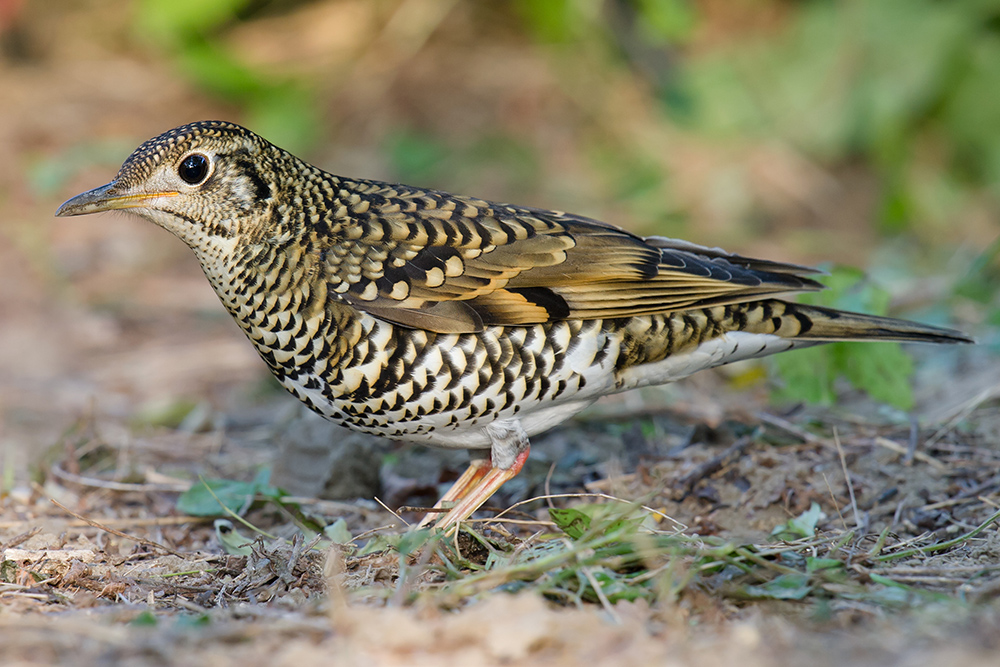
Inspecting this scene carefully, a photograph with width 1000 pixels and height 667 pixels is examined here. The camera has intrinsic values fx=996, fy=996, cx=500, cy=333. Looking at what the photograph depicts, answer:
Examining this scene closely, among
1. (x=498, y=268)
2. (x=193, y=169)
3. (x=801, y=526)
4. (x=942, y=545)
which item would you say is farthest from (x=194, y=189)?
(x=942, y=545)

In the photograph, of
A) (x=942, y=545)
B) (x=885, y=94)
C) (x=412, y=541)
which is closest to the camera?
(x=412, y=541)

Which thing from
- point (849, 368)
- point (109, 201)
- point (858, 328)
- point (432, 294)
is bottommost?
point (849, 368)

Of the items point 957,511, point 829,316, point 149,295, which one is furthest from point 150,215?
point 149,295

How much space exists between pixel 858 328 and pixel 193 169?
2.59 metres

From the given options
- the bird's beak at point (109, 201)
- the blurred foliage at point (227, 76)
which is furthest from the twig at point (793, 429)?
the blurred foliage at point (227, 76)

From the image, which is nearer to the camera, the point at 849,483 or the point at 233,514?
the point at 233,514

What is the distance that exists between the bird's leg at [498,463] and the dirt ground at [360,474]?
21cm

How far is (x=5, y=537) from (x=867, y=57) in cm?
748

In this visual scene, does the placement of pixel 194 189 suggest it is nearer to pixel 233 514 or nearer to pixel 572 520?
pixel 233 514

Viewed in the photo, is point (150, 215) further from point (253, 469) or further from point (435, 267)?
point (253, 469)

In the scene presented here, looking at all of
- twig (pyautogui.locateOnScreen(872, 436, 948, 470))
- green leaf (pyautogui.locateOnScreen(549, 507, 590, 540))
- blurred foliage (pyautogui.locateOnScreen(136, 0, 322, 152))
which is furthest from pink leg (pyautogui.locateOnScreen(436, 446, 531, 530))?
blurred foliage (pyautogui.locateOnScreen(136, 0, 322, 152))

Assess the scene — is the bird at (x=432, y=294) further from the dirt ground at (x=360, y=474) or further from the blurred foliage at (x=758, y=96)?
the blurred foliage at (x=758, y=96)

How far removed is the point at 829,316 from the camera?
3.97m

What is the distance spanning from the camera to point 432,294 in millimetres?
3564
